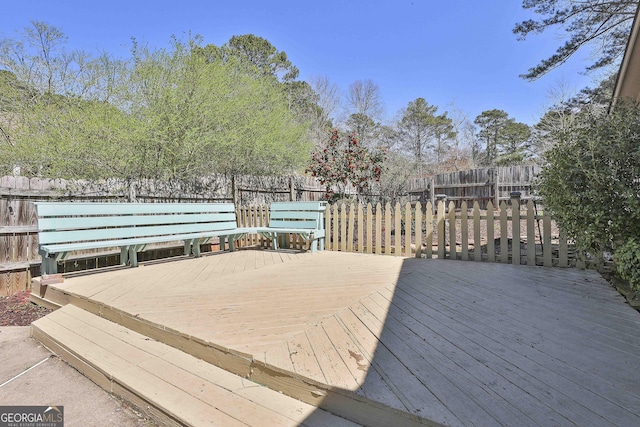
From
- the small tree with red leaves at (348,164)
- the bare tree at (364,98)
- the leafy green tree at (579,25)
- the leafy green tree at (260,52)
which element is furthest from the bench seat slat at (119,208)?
the bare tree at (364,98)

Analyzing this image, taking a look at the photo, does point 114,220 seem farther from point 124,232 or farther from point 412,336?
point 412,336

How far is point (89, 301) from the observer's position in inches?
115

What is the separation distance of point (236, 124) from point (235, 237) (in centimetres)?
322

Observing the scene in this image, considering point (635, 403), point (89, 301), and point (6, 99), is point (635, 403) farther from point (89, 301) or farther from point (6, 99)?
point (6, 99)

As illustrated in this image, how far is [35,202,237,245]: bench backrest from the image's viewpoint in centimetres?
356

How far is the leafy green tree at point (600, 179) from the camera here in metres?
2.80

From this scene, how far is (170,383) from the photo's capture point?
1.75 meters

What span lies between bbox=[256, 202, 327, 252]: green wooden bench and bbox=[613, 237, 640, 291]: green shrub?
381 cm

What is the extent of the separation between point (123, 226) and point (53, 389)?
2.65 m

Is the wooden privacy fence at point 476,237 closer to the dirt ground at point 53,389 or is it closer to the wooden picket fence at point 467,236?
the wooden picket fence at point 467,236

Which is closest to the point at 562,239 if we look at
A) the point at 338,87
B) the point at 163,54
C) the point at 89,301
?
the point at 89,301

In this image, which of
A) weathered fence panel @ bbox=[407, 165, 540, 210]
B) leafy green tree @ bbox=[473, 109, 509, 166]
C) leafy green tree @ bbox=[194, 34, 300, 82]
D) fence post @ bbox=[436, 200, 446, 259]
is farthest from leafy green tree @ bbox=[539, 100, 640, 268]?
leafy green tree @ bbox=[473, 109, 509, 166]

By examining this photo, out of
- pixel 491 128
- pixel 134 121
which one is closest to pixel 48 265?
pixel 134 121

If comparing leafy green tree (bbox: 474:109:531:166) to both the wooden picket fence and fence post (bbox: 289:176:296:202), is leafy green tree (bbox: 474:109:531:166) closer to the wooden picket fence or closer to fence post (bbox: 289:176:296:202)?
fence post (bbox: 289:176:296:202)
